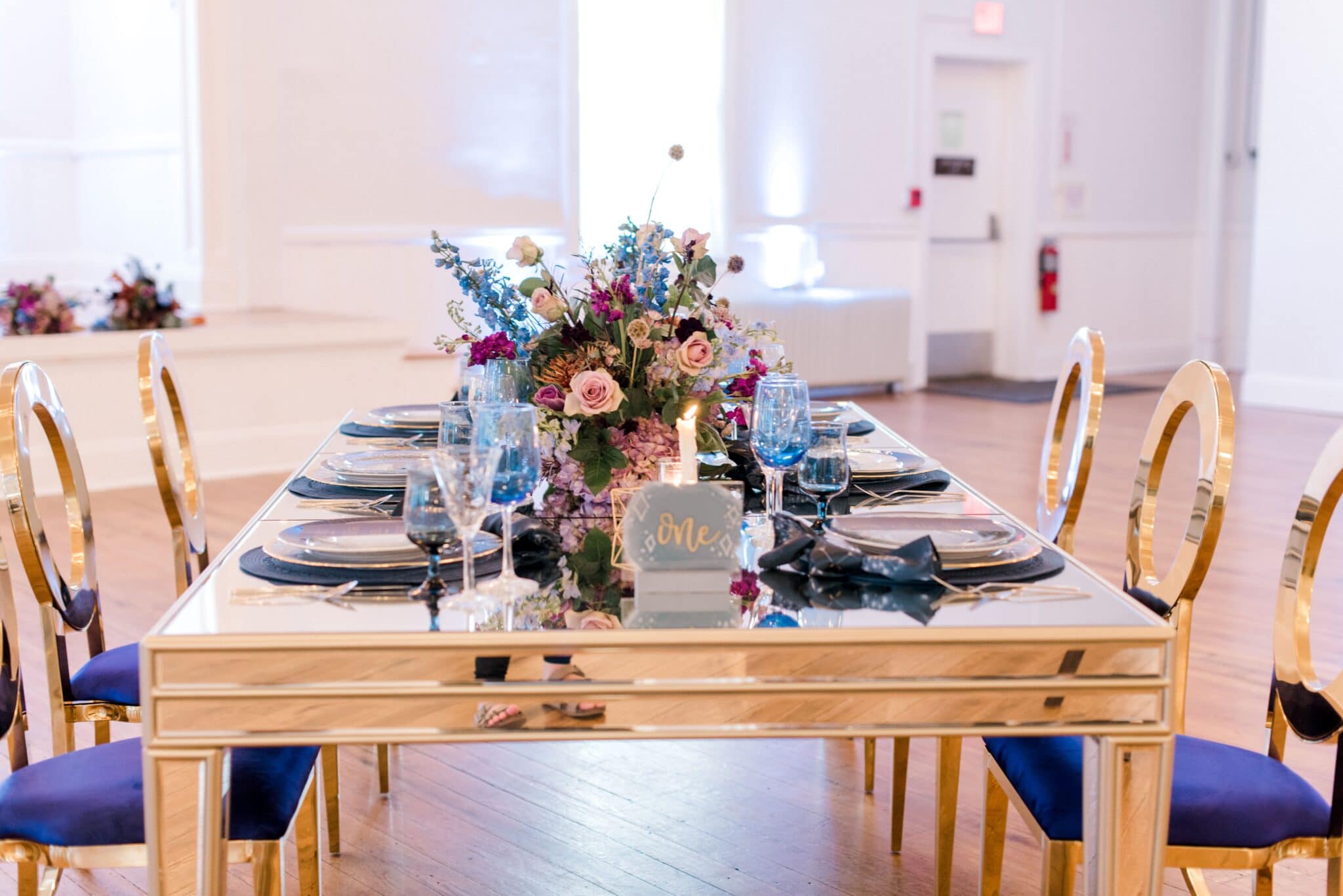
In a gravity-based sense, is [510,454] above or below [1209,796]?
above

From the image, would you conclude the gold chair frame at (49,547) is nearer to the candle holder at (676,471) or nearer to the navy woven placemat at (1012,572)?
the candle holder at (676,471)

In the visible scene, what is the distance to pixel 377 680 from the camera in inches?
52.9

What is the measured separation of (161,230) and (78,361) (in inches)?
76.8

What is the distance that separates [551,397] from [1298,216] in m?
7.20

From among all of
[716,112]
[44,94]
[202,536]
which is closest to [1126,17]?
[716,112]

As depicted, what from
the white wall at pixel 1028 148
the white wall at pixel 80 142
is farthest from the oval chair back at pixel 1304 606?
the white wall at pixel 1028 148

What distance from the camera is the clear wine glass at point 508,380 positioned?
1994 millimetres

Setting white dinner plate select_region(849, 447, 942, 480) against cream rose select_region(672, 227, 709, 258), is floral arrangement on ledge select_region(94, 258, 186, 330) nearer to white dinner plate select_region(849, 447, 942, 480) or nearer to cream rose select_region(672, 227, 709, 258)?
white dinner plate select_region(849, 447, 942, 480)

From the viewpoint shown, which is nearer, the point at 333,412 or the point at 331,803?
the point at 331,803

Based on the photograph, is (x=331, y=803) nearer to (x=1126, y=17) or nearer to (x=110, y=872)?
(x=110, y=872)

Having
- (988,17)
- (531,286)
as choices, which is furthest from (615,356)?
(988,17)

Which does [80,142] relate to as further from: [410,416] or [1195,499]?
[1195,499]

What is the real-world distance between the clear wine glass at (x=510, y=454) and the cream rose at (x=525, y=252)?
1.26 feet

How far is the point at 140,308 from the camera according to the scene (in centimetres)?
588
